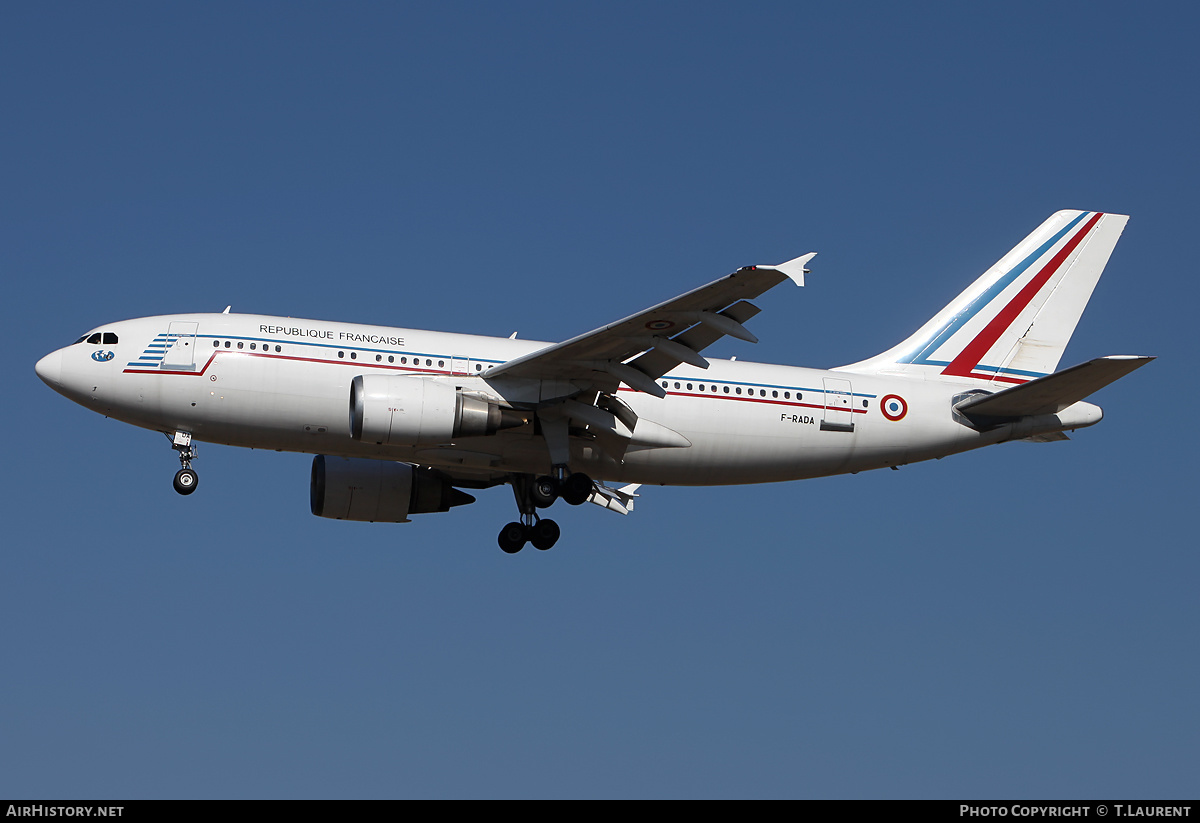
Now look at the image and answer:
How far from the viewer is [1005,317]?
3447cm

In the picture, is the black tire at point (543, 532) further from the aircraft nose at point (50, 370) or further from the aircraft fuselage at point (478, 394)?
the aircraft nose at point (50, 370)

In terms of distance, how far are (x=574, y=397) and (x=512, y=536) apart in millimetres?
4319

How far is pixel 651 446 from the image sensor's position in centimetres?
3017

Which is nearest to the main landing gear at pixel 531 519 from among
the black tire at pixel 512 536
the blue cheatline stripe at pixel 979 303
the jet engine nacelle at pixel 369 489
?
the black tire at pixel 512 536

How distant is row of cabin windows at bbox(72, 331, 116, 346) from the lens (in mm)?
28688

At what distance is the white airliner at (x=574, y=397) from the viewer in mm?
28094

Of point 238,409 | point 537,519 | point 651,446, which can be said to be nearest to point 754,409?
point 651,446

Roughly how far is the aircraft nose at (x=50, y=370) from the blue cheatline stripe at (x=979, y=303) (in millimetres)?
18787

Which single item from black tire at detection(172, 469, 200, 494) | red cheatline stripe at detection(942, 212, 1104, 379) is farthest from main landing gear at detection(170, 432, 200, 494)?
red cheatline stripe at detection(942, 212, 1104, 379)

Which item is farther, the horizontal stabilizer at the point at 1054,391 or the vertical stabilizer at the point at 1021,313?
the vertical stabilizer at the point at 1021,313

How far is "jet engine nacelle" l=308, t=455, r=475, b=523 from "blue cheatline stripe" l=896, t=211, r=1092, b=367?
38.8 ft
